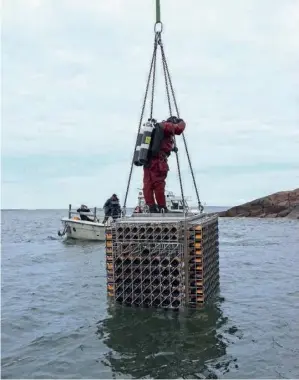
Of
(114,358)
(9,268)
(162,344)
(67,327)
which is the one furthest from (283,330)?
(9,268)

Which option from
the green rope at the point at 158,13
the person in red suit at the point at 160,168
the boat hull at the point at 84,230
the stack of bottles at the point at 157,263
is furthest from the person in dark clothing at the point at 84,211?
the green rope at the point at 158,13

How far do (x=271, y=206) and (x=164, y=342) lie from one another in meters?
68.2

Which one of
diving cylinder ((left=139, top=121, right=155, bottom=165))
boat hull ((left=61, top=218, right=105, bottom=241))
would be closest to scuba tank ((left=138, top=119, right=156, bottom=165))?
diving cylinder ((left=139, top=121, right=155, bottom=165))

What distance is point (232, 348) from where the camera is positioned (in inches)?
357

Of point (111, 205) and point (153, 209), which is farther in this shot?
point (111, 205)

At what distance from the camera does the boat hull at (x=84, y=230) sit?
29.7 metres

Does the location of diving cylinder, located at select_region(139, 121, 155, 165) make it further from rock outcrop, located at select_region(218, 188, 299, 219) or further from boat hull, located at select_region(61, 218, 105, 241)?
rock outcrop, located at select_region(218, 188, 299, 219)

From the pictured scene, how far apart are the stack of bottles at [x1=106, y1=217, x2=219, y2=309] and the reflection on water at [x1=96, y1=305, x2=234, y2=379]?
0.36m

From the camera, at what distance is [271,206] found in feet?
245

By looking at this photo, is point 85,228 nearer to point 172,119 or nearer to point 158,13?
point 172,119

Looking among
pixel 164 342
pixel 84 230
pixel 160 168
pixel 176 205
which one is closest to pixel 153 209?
pixel 160 168

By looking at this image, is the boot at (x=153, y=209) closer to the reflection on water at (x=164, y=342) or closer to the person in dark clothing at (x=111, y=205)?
the reflection on water at (x=164, y=342)

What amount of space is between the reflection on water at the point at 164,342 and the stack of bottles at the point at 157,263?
359 millimetres

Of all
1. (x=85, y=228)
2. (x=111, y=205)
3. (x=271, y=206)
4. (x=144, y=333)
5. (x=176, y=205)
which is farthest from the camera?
(x=271, y=206)
